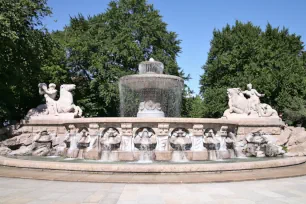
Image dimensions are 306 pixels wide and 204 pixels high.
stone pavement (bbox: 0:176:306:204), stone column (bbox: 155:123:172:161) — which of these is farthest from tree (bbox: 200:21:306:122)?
stone pavement (bbox: 0:176:306:204)

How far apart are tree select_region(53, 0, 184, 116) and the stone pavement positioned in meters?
21.1

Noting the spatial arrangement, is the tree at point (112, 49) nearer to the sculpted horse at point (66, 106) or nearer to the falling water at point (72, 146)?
the sculpted horse at point (66, 106)

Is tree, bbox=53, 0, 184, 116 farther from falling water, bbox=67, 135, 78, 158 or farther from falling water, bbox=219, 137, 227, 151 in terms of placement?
falling water, bbox=219, 137, 227, 151

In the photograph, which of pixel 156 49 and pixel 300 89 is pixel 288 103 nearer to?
pixel 300 89

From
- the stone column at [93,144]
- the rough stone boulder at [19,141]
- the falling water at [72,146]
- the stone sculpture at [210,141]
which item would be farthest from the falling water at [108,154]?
the rough stone boulder at [19,141]

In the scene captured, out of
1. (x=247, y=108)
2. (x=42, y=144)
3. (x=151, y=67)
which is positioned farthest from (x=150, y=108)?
(x=247, y=108)

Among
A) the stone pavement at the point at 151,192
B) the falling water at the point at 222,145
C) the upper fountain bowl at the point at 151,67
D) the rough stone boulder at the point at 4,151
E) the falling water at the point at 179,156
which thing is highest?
the upper fountain bowl at the point at 151,67

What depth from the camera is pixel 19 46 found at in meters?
18.6

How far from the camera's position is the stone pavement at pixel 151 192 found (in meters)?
5.03

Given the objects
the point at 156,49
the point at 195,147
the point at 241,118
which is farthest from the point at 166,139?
the point at 156,49

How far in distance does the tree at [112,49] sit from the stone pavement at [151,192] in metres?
21.1

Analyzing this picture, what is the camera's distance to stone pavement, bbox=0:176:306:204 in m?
5.03

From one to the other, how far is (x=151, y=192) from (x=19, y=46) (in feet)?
53.7

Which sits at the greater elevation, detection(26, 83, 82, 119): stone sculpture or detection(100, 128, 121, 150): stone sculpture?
detection(26, 83, 82, 119): stone sculpture
